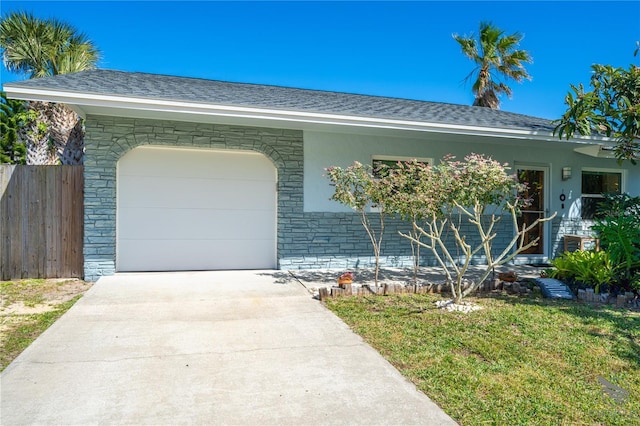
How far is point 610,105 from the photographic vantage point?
6730 mm

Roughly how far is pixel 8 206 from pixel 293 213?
15.8 feet

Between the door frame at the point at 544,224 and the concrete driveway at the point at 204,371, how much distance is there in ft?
20.9

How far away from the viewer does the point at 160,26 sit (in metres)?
10.4

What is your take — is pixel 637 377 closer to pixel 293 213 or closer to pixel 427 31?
pixel 293 213

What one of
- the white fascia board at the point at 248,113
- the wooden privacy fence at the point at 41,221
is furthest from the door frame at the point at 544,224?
the wooden privacy fence at the point at 41,221

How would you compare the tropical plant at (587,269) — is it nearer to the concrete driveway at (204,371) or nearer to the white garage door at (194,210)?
the concrete driveway at (204,371)

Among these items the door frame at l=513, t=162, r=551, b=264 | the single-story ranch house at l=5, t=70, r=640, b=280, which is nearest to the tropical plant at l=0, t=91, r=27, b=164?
the single-story ranch house at l=5, t=70, r=640, b=280

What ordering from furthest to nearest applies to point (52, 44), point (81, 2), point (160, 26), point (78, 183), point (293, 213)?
point (52, 44), point (160, 26), point (81, 2), point (293, 213), point (78, 183)

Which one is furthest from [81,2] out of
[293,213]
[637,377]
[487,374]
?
[637,377]

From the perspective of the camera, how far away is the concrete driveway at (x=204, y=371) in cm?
252

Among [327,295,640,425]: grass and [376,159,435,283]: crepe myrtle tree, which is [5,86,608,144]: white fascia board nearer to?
[376,159,435,283]: crepe myrtle tree

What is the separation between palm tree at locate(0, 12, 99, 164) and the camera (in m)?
10.9

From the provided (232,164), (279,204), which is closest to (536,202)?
(279,204)

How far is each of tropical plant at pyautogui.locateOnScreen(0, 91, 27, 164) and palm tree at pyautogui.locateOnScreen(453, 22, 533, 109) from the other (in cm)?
1620
